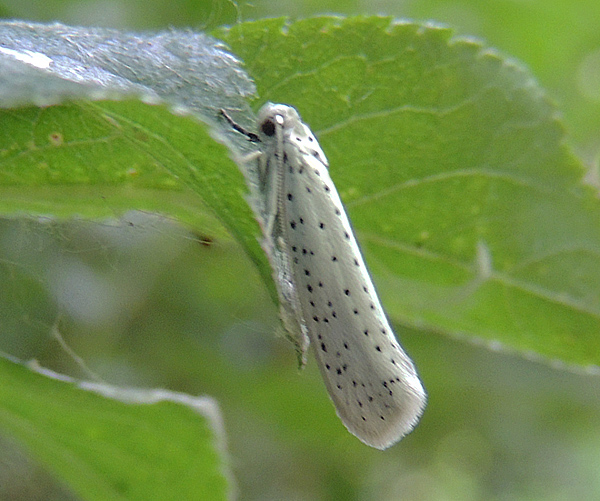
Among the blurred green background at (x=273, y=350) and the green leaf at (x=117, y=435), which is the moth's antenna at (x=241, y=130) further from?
the green leaf at (x=117, y=435)

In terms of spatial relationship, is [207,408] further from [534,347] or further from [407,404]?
[534,347]

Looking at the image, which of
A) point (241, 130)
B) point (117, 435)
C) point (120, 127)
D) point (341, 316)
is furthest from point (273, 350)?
point (120, 127)

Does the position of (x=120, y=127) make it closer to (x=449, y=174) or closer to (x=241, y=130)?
(x=241, y=130)

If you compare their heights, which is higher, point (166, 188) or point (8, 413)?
point (166, 188)

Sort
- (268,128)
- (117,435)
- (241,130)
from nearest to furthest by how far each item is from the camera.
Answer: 1. (241,130)
2. (268,128)
3. (117,435)

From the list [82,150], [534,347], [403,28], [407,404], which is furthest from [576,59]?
[82,150]

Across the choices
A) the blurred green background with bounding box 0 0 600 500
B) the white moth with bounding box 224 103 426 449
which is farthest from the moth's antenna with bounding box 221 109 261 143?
the blurred green background with bounding box 0 0 600 500

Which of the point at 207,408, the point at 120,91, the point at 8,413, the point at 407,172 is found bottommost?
the point at 8,413
